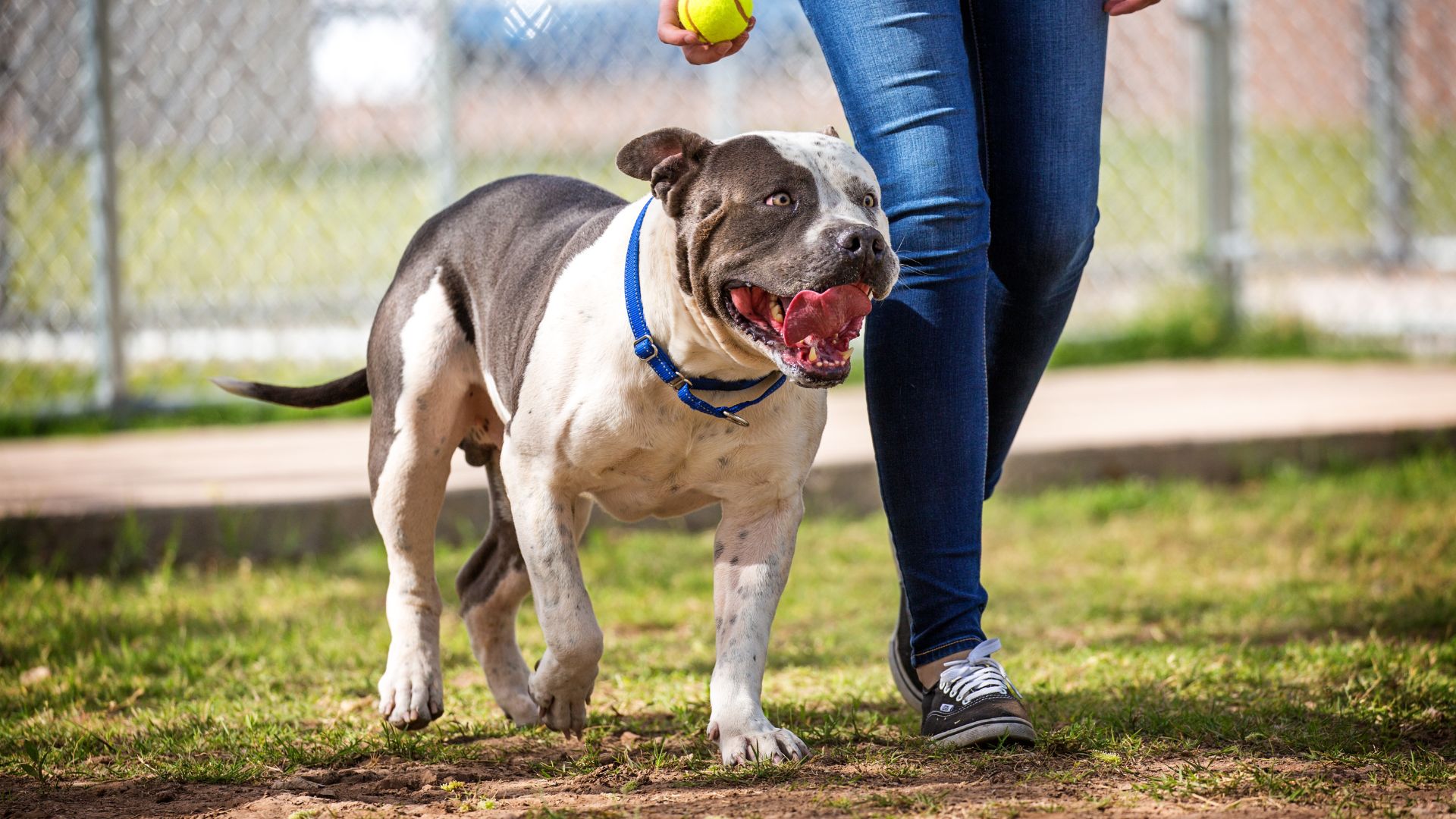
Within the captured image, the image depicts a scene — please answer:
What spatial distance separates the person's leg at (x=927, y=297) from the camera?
2.78 m

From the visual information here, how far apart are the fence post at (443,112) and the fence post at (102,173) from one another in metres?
1.37

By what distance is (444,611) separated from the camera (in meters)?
4.42

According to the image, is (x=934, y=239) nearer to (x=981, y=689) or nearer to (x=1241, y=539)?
(x=981, y=689)

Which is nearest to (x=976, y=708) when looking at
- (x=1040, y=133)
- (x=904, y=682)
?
(x=904, y=682)

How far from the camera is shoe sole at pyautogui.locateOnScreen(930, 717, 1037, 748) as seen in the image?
2699mm

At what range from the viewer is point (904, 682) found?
122 inches

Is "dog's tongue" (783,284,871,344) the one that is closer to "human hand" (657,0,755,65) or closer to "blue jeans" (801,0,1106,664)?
"blue jeans" (801,0,1106,664)

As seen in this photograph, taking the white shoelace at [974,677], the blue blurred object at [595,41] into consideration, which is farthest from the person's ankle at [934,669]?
the blue blurred object at [595,41]

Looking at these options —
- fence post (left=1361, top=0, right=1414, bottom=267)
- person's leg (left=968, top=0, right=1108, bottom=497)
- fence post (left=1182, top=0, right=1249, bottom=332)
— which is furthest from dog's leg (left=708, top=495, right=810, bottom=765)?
fence post (left=1361, top=0, right=1414, bottom=267)

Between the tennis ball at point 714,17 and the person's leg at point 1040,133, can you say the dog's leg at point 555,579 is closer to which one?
the tennis ball at point 714,17

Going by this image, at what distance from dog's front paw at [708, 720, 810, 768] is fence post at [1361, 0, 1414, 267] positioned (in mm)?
6714

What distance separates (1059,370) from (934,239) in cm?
495

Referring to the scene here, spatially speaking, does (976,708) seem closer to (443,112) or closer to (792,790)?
(792,790)

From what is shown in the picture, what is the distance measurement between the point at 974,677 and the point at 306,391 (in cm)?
169
